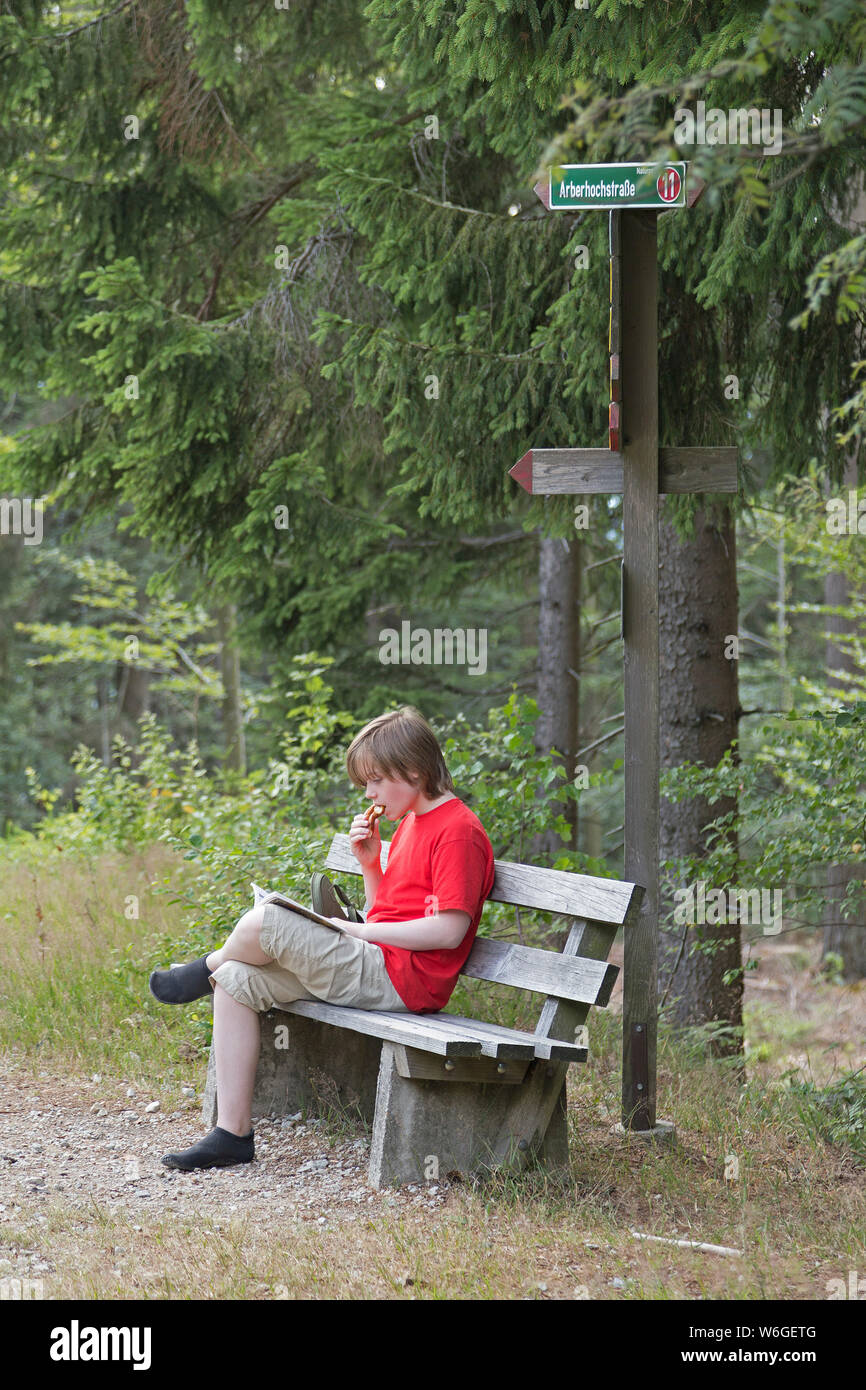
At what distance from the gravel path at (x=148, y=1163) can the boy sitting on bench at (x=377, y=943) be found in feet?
0.54

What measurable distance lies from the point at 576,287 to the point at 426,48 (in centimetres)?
115

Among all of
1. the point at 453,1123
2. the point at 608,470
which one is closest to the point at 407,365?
the point at 608,470

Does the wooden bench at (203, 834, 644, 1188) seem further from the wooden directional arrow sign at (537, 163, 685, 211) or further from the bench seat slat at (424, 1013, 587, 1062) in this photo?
the wooden directional arrow sign at (537, 163, 685, 211)

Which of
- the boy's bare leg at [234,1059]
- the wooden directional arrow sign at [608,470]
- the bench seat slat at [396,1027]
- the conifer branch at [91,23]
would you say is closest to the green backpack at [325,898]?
the bench seat slat at [396,1027]

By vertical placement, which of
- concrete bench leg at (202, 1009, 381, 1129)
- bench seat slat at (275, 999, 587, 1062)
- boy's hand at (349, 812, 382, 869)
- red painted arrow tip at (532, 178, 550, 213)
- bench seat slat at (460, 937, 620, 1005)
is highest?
red painted arrow tip at (532, 178, 550, 213)

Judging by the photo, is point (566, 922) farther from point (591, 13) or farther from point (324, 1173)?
point (591, 13)

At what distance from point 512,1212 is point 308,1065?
1357 mm

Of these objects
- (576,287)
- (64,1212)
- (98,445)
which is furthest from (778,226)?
(98,445)

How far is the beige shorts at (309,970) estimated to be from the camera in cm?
411

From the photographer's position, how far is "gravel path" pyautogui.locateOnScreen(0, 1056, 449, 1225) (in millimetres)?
3852

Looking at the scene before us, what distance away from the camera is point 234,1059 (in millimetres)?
4129

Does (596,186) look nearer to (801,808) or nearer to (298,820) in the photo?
(801,808)

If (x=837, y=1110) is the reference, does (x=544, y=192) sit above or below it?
above

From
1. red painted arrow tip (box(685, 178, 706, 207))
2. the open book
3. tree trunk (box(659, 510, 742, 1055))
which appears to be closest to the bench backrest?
the open book
